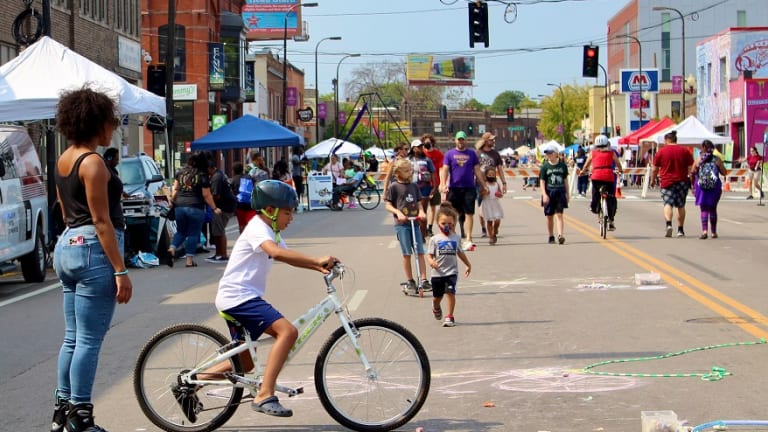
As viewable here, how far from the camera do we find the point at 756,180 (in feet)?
124

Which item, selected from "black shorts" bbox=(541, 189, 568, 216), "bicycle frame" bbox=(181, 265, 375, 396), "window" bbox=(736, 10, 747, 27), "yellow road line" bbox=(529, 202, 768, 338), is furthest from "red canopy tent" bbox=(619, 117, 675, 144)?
"window" bbox=(736, 10, 747, 27)

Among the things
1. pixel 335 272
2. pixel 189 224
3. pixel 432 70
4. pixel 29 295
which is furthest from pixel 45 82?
pixel 432 70

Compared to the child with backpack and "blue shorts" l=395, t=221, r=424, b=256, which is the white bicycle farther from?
the child with backpack

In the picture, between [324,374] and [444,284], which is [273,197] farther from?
[444,284]

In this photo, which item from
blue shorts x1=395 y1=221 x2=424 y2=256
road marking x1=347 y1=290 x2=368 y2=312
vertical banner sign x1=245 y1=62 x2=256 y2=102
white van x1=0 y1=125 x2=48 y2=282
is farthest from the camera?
vertical banner sign x1=245 y1=62 x2=256 y2=102

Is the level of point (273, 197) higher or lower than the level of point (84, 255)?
higher

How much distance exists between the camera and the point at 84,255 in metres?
6.07

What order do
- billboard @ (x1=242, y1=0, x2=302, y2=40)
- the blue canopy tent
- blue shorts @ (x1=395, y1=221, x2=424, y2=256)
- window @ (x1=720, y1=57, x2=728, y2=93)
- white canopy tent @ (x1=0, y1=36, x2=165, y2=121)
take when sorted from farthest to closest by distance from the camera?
billboard @ (x1=242, y1=0, x2=302, y2=40), window @ (x1=720, y1=57, x2=728, y2=93), the blue canopy tent, white canopy tent @ (x1=0, y1=36, x2=165, y2=121), blue shorts @ (x1=395, y1=221, x2=424, y2=256)

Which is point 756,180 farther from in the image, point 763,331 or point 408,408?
point 408,408

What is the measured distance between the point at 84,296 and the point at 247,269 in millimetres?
898

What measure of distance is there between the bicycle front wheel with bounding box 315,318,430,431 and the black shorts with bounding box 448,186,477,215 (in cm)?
1121

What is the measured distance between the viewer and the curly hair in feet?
20.3

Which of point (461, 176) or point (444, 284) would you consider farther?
point (461, 176)

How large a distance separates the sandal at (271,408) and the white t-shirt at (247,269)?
56 centimetres
